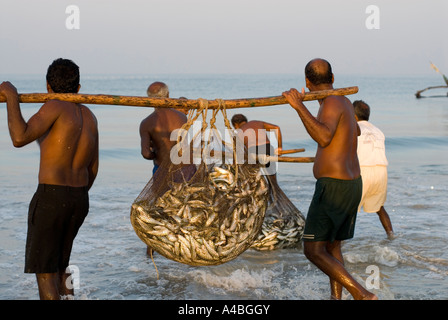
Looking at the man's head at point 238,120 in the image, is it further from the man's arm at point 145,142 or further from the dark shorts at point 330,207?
the dark shorts at point 330,207

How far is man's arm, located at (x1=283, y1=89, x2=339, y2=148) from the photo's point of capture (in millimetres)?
4480

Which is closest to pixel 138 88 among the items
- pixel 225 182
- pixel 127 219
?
pixel 127 219

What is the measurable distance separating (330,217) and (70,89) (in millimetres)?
2197

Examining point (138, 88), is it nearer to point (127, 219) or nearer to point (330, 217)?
point (127, 219)

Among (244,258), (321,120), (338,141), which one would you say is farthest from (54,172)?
(244,258)

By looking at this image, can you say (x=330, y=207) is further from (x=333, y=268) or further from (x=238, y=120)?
(x=238, y=120)

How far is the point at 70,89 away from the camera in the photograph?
4418 millimetres

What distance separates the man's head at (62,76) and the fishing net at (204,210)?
0.90m

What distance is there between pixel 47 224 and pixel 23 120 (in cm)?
75

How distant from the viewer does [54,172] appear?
4.23 meters

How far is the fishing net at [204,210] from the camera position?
177 inches

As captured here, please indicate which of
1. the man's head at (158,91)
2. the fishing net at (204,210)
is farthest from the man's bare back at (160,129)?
the fishing net at (204,210)

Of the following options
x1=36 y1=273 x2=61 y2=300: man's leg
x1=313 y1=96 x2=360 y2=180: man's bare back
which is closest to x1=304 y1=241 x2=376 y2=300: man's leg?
x1=313 y1=96 x2=360 y2=180: man's bare back

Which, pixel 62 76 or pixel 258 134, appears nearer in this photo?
pixel 62 76
